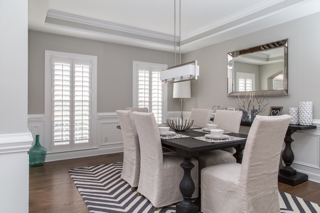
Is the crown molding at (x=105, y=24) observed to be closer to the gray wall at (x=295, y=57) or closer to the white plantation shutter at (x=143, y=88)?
the white plantation shutter at (x=143, y=88)

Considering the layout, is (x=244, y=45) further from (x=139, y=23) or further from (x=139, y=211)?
(x=139, y=211)

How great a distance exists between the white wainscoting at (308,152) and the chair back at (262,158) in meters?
1.73

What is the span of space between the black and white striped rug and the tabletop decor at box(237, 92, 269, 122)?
132cm

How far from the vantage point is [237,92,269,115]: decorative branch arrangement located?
3711 mm

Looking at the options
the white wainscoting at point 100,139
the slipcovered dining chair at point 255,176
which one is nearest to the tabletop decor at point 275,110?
the slipcovered dining chair at point 255,176

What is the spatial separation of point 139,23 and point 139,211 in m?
3.42

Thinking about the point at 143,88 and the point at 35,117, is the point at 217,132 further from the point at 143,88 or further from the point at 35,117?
the point at 35,117

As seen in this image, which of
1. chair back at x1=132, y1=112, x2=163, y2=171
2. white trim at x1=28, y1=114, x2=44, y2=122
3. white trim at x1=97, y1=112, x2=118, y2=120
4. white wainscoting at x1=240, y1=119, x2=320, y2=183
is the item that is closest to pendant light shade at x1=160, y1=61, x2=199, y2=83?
chair back at x1=132, y1=112, x2=163, y2=171

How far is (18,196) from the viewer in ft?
4.30

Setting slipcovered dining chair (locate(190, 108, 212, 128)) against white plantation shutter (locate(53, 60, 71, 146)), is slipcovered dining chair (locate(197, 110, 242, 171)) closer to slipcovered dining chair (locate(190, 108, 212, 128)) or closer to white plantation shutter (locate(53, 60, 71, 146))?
slipcovered dining chair (locate(190, 108, 212, 128))

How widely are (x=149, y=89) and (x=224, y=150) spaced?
2.60 metres

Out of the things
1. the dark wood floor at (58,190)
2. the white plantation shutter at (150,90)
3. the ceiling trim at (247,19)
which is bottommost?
the dark wood floor at (58,190)

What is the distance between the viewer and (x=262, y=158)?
1.71 metres

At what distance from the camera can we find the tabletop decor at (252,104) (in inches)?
141
